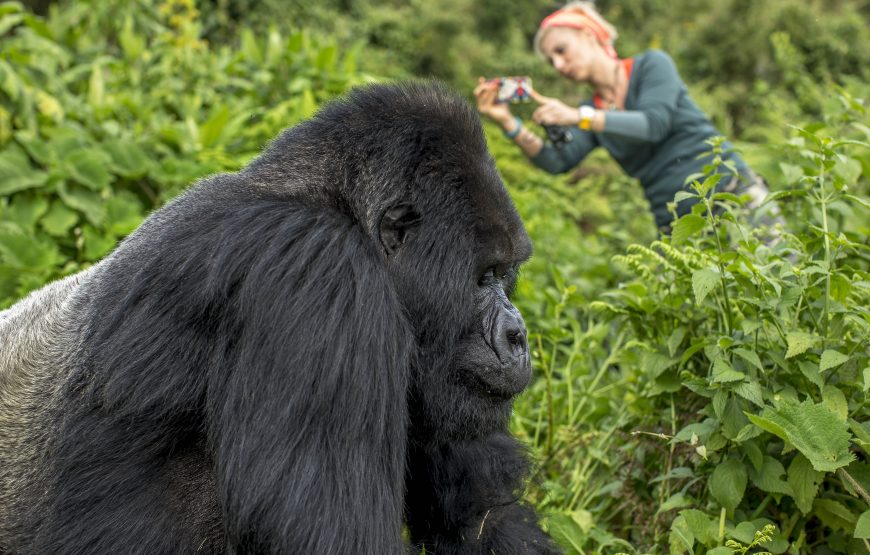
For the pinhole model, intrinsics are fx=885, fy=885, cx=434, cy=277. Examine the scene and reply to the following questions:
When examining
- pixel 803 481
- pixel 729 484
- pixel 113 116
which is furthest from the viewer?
pixel 113 116

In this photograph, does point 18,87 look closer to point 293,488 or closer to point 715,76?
point 293,488

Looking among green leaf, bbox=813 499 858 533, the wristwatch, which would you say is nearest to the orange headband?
the wristwatch

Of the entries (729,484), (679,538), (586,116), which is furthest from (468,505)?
(586,116)

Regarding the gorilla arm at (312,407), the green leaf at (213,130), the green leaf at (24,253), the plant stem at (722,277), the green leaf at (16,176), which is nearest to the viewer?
the gorilla arm at (312,407)

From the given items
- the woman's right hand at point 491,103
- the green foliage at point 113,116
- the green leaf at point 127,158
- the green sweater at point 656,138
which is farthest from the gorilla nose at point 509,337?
the green leaf at point 127,158

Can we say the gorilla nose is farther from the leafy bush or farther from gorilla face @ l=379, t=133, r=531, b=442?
the leafy bush

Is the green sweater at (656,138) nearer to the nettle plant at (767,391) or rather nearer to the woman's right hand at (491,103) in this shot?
the woman's right hand at (491,103)

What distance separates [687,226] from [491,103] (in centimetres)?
252

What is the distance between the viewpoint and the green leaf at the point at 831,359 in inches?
95.9

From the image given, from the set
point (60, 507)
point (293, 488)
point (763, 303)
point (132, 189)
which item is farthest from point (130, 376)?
point (132, 189)

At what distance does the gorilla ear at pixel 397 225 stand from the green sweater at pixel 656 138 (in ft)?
9.42

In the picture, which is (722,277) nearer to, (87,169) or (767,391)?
(767,391)

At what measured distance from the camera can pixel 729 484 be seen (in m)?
2.60

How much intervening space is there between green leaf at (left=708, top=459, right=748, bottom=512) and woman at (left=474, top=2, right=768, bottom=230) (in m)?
2.29
